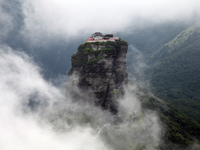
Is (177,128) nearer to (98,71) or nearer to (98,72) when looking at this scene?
(98,72)

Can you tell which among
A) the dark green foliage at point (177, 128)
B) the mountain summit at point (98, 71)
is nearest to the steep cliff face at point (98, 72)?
the mountain summit at point (98, 71)

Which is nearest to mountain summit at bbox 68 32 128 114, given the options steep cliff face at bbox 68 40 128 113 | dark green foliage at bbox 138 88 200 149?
steep cliff face at bbox 68 40 128 113

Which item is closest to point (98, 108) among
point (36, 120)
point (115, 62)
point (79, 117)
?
point (79, 117)

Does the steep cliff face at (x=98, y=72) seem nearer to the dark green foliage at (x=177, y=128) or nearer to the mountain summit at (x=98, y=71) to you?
the mountain summit at (x=98, y=71)

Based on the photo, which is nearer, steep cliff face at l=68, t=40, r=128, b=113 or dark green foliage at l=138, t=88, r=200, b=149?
dark green foliage at l=138, t=88, r=200, b=149

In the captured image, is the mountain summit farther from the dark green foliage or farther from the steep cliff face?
the dark green foliage

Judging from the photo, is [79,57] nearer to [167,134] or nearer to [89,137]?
[89,137]
